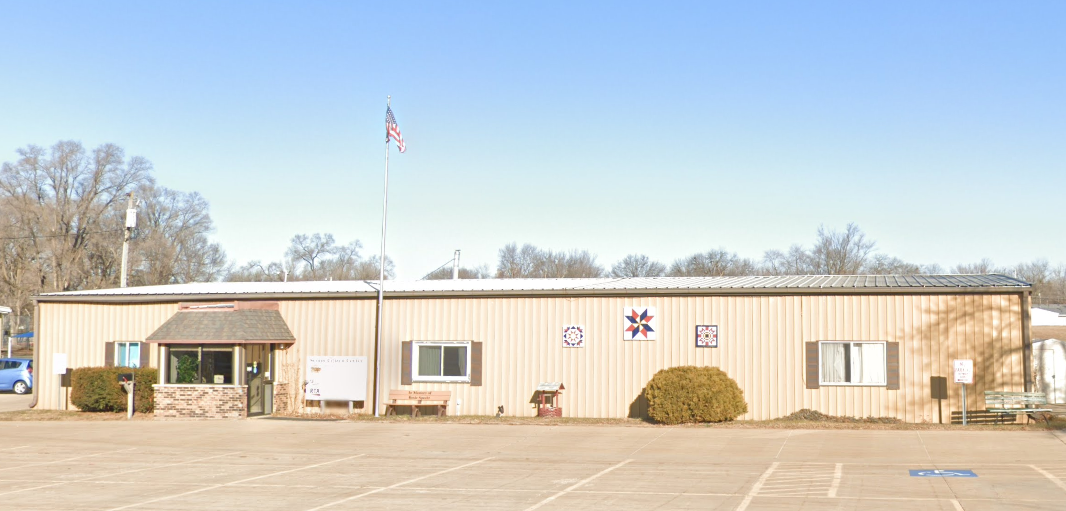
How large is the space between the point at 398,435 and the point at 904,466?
34.9 feet

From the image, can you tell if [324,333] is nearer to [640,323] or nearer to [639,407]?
[640,323]

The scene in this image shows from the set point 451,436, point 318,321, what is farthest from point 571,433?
point 318,321

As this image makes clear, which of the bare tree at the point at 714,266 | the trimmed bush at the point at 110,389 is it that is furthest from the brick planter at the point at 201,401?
the bare tree at the point at 714,266

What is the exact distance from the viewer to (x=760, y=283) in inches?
1048

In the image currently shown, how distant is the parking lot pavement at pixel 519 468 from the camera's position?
43.0ft

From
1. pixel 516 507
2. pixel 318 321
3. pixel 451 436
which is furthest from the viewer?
pixel 318 321

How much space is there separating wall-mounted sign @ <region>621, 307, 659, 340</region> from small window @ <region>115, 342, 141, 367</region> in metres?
14.0

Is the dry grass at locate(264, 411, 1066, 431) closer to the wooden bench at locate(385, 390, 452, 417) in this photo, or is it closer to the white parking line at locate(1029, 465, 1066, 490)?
the wooden bench at locate(385, 390, 452, 417)

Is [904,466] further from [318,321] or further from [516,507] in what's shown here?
[318,321]

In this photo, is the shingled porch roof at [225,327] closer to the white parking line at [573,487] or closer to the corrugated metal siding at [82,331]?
the corrugated metal siding at [82,331]

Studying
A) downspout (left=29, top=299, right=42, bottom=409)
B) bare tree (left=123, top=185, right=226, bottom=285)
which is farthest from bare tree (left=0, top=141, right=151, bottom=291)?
downspout (left=29, top=299, right=42, bottom=409)

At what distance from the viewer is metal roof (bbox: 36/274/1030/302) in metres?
24.4

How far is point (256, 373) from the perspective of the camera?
2722 cm

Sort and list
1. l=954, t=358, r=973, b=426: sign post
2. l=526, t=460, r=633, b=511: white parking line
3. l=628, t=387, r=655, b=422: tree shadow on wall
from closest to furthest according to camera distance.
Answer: l=526, t=460, r=633, b=511: white parking line < l=954, t=358, r=973, b=426: sign post < l=628, t=387, r=655, b=422: tree shadow on wall
